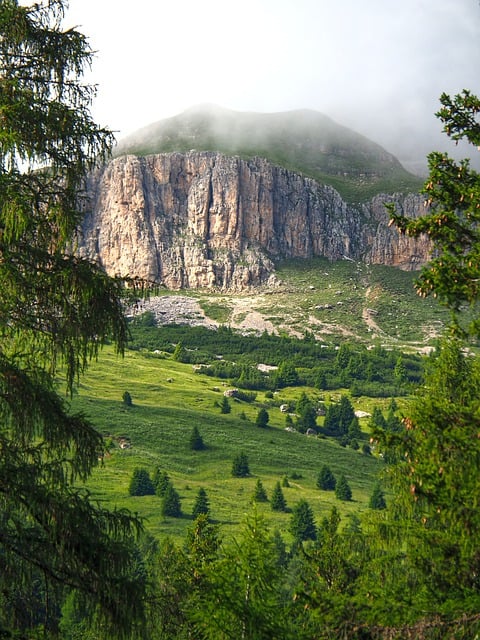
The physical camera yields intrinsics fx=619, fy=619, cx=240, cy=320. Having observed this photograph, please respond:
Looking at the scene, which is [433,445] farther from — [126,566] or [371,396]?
[371,396]

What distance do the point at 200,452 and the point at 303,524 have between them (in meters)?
34.0

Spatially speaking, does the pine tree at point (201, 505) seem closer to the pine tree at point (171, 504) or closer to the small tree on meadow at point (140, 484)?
the pine tree at point (171, 504)

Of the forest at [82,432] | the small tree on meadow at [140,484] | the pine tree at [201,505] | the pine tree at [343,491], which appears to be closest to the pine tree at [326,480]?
the pine tree at [343,491]

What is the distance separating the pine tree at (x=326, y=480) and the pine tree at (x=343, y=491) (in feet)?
13.3

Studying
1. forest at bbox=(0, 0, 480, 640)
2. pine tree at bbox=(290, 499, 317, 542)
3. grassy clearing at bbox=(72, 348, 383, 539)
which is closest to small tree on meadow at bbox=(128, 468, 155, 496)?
grassy clearing at bbox=(72, 348, 383, 539)

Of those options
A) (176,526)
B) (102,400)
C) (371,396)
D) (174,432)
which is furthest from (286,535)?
(371,396)

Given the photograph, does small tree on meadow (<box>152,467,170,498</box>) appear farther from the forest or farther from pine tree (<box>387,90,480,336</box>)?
pine tree (<box>387,90,480,336</box>)

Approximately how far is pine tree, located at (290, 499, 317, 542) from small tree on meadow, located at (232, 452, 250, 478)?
18.6 meters

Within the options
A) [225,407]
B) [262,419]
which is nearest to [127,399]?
[225,407]

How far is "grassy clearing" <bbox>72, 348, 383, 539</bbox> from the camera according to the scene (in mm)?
85000

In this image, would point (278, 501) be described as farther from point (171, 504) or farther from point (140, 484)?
point (140, 484)

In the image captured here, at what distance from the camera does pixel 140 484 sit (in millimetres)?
87312

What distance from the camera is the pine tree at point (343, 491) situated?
310 ft

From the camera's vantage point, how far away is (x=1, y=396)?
310 inches
